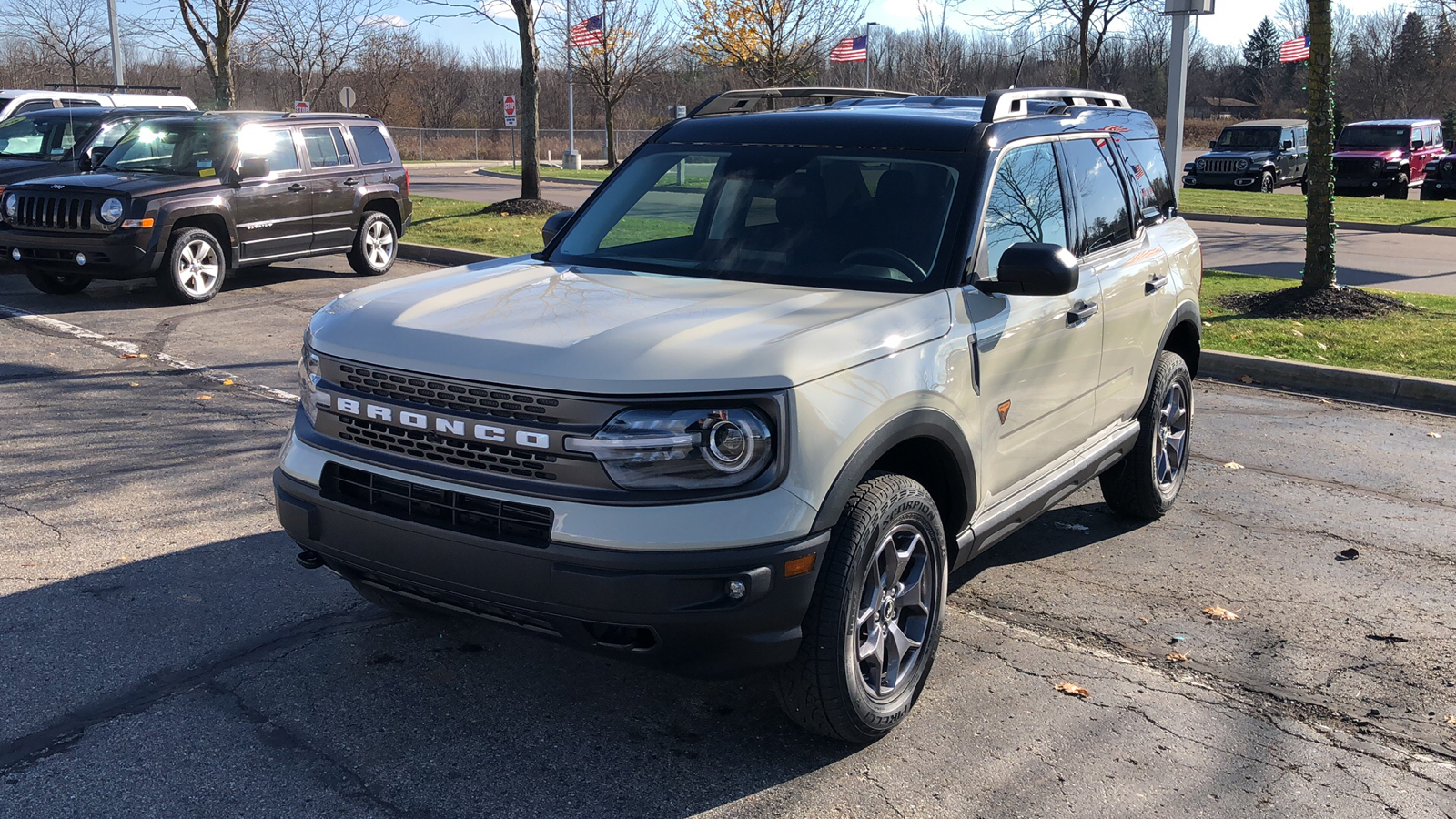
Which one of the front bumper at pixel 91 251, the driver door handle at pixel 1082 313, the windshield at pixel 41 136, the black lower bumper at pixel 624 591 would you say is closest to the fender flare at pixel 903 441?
the black lower bumper at pixel 624 591

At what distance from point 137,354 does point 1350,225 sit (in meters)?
21.0

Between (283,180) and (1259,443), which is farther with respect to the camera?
(283,180)

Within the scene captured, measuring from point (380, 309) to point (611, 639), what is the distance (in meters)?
1.30

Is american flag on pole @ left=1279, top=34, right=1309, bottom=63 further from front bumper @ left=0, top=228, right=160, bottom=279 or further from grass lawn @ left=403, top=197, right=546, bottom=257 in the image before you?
→ front bumper @ left=0, top=228, right=160, bottom=279

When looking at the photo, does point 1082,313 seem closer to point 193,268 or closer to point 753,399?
point 753,399

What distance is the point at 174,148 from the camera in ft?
39.9

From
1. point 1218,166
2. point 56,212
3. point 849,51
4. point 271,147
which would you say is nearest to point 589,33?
point 849,51

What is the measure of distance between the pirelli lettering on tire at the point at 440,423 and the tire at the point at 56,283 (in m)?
10.1

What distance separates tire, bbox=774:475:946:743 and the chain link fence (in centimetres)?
4608

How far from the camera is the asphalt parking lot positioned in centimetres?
330

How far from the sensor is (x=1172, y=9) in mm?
12484

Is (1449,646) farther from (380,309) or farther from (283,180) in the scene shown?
(283,180)

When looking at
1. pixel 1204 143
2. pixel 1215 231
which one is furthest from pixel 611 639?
pixel 1204 143

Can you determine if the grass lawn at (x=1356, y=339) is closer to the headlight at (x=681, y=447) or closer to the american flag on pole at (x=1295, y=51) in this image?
the headlight at (x=681, y=447)
